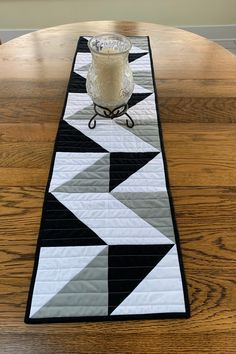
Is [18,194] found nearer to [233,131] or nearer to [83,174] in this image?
[83,174]

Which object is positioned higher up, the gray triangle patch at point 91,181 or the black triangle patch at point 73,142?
the black triangle patch at point 73,142

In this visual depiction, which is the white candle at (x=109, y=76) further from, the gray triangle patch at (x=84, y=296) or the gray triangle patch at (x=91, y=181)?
the gray triangle patch at (x=84, y=296)

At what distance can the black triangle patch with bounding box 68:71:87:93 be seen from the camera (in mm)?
1063

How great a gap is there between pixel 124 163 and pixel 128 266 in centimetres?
28

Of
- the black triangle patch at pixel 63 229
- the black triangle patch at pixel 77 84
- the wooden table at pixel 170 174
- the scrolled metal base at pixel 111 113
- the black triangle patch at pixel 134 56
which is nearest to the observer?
the wooden table at pixel 170 174

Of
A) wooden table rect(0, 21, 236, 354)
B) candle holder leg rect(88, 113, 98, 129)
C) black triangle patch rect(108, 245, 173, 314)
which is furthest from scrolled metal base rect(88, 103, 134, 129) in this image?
black triangle patch rect(108, 245, 173, 314)

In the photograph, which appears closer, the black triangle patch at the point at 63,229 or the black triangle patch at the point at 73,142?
the black triangle patch at the point at 63,229

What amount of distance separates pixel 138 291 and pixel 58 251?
17cm

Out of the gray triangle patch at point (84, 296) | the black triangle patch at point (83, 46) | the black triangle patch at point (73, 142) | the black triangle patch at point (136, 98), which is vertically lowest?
the gray triangle patch at point (84, 296)

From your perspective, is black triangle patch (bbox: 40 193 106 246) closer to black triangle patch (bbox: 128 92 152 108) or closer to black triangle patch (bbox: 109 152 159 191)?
black triangle patch (bbox: 109 152 159 191)

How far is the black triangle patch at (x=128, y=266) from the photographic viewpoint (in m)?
0.60

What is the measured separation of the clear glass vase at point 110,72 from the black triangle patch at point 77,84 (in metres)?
0.18

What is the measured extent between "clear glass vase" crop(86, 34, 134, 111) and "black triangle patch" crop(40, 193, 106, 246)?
1.02ft

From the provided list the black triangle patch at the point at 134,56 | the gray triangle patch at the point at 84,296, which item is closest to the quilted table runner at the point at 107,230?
the gray triangle patch at the point at 84,296
